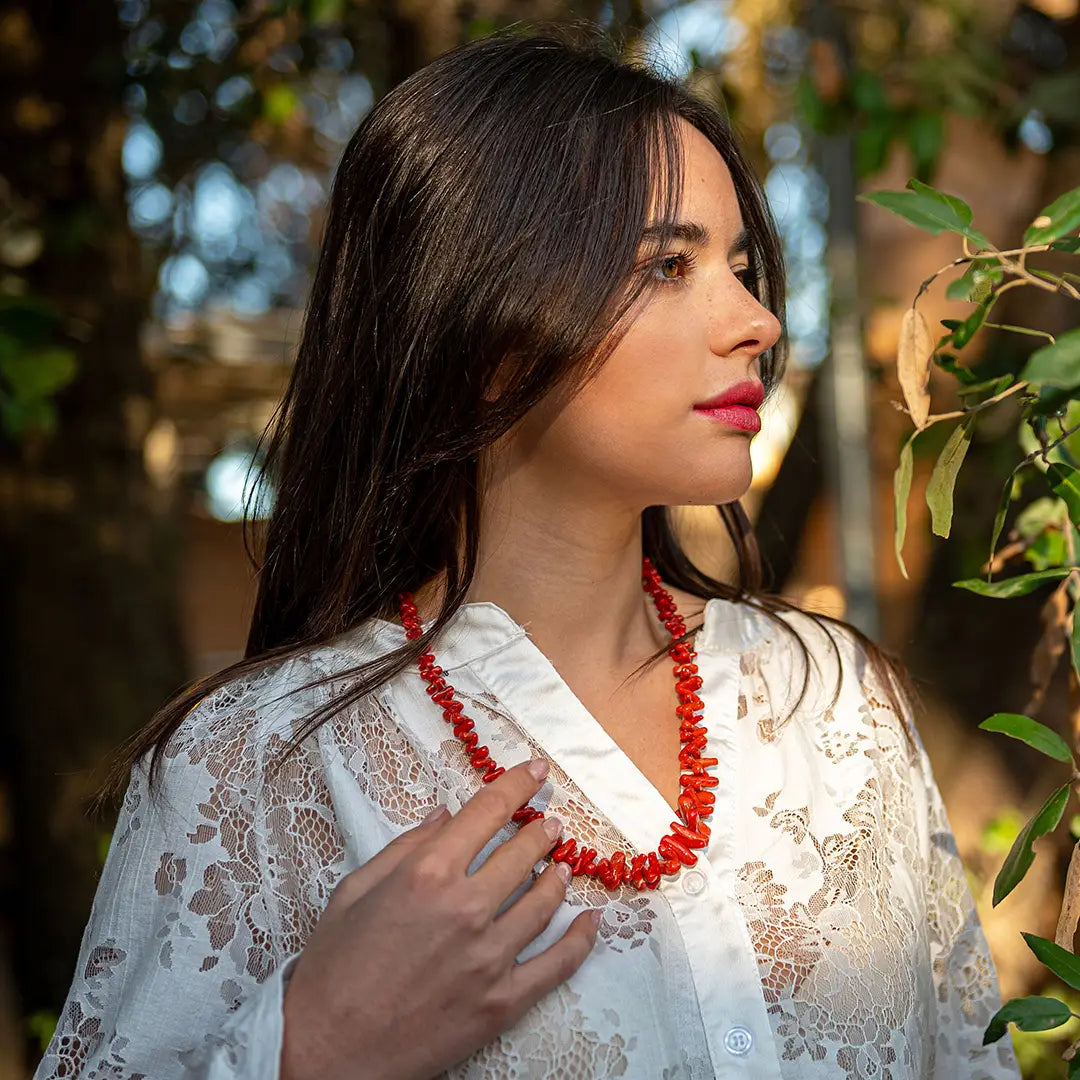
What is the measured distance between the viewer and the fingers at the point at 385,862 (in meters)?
1.30

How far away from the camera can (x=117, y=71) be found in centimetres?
329

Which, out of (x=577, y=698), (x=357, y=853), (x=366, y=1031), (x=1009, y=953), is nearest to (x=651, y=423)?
(x=577, y=698)

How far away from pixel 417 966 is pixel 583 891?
232 millimetres

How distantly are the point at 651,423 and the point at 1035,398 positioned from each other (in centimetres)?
42

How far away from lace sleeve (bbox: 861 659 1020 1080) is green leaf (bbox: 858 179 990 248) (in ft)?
2.28

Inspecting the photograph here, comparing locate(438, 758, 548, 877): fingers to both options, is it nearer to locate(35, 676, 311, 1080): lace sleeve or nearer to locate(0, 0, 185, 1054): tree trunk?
locate(35, 676, 311, 1080): lace sleeve

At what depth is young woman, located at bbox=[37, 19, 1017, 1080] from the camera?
4.34 ft

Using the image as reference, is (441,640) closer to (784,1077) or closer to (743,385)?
(743,385)

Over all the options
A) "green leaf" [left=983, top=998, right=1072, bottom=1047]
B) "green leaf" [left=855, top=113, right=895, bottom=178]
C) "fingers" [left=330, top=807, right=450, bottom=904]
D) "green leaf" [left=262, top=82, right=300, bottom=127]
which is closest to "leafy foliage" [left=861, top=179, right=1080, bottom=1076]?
"green leaf" [left=983, top=998, right=1072, bottom=1047]

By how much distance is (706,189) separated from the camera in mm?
1555

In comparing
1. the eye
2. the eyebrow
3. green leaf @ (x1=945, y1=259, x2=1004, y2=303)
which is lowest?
the eye

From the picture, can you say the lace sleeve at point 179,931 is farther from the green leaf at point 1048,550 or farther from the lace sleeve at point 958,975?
the green leaf at point 1048,550

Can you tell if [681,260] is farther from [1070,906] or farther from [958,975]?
[958,975]

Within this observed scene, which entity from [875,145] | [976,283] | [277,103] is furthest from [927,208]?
[277,103]
